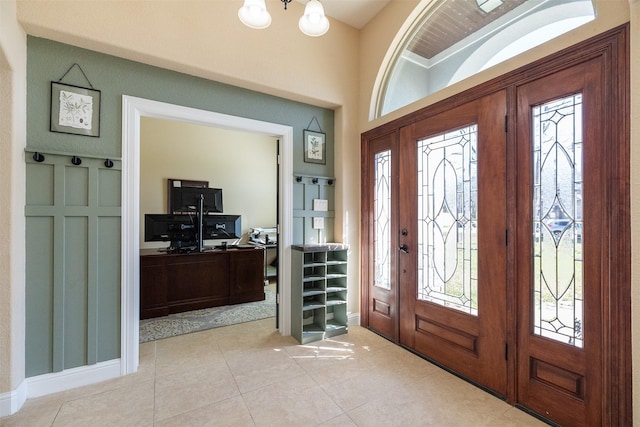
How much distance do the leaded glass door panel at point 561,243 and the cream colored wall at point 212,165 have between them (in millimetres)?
4747

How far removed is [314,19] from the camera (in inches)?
64.6

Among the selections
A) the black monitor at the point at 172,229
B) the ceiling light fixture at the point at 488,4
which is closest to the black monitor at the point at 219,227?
the black monitor at the point at 172,229

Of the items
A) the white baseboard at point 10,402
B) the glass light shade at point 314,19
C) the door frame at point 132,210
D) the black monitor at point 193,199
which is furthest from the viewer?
the black monitor at point 193,199

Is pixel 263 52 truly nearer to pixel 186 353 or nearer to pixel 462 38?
pixel 462 38

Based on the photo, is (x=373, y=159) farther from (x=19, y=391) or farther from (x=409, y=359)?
(x=19, y=391)

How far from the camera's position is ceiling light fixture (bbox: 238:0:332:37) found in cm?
157

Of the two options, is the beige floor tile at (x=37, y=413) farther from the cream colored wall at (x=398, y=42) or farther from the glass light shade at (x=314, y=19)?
the cream colored wall at (x=398, y=42)

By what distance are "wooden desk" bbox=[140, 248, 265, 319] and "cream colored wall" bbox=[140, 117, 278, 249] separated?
1.33 meters

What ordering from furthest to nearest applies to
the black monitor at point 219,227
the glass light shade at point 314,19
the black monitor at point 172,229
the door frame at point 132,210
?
the black monitor at point 219,227 < the black monitor at point 172,229 < the door frame at point 132,210 < the glass light shade at point 314,19

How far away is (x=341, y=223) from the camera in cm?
320

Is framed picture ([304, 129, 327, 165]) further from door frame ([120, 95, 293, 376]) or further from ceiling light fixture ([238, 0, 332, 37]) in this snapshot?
ceiling light fixture ([238, 0, 332, 37])

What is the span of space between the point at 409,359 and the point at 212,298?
266 cm

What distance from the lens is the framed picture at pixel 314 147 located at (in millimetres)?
3103

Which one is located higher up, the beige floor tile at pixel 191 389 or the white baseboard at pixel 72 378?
the white baseboard at pixel 72 378
